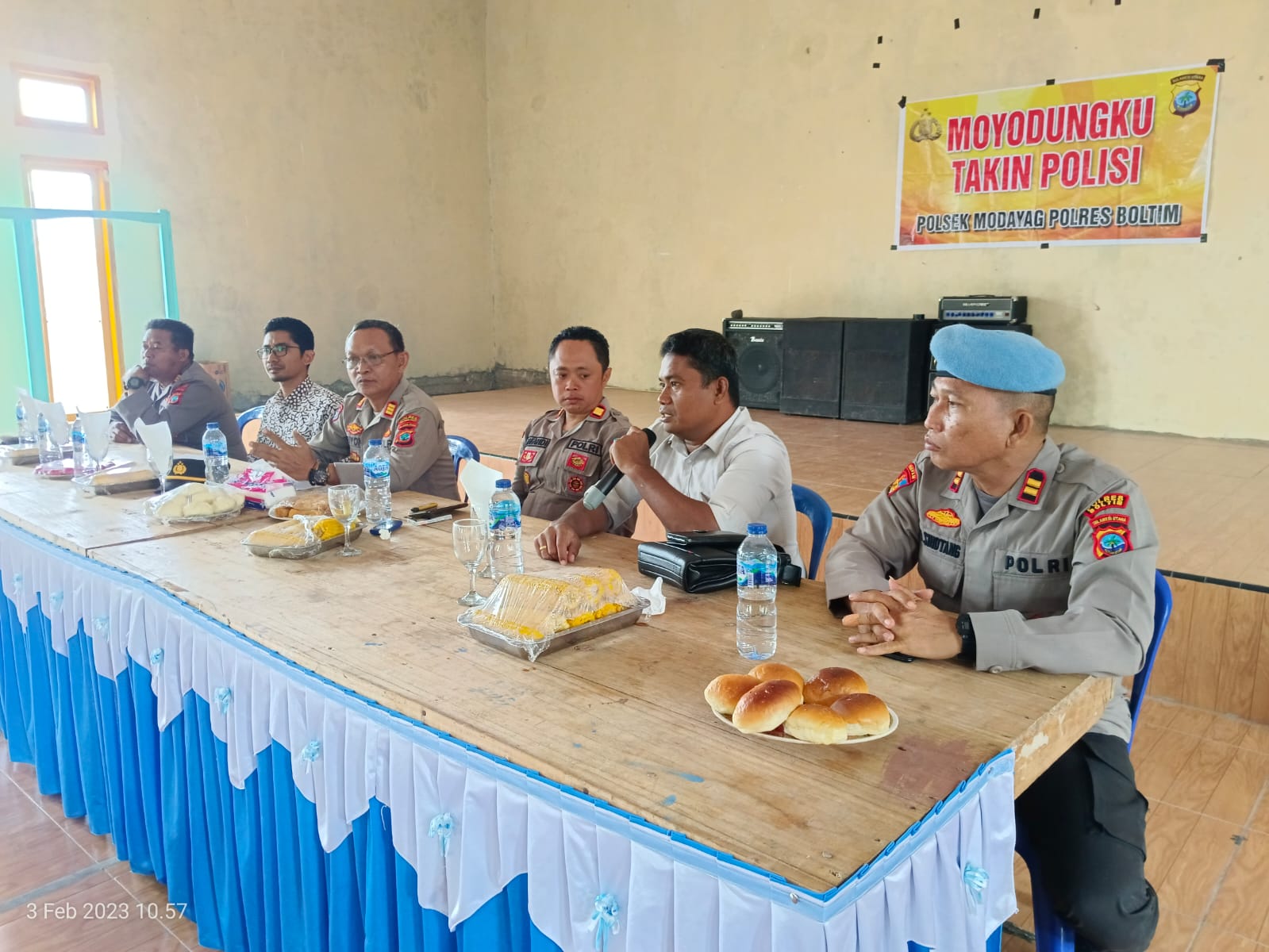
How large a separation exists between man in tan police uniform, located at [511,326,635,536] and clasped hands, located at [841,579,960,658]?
1.21 m

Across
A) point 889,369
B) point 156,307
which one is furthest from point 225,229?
point 889,369

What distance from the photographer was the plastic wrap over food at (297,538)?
6.27 feet

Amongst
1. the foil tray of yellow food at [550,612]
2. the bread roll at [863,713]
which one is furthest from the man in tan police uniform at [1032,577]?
the foil tray of yellow food at [550,612]

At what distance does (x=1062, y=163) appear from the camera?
5.93 metres

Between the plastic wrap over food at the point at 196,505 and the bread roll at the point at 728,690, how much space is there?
1516 millimetres

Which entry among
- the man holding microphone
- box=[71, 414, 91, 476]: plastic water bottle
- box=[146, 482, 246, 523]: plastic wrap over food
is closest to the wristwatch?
the man holding microphone

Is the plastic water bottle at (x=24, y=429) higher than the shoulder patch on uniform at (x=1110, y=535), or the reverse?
the shoulder patch on uniform at (x=1110, y=535)

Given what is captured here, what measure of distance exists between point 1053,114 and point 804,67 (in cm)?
192

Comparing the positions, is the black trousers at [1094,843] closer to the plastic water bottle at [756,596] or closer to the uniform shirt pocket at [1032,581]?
the uniform shirt pocket at [1032,581]

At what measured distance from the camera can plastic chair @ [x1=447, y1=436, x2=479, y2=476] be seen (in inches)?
117

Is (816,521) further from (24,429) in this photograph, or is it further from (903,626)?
(24,429)

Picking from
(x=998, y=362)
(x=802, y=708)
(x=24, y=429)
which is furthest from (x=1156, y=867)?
(x=24, y=429)

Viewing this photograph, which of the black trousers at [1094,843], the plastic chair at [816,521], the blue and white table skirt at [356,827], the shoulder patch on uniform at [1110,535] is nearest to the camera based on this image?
the blue and white table skirt at [356,827]

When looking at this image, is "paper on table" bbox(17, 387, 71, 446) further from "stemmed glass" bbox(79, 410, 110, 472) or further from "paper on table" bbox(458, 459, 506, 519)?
"paper on table" bbox(458, 459, 506, 519)
